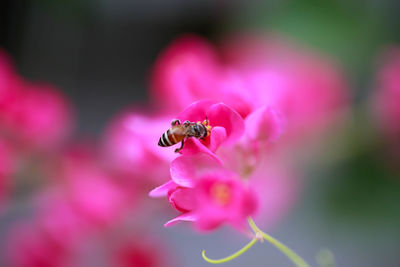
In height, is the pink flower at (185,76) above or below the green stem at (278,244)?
above

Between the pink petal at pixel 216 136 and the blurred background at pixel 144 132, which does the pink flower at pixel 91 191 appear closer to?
Answer: the blurred background at pixel 144 132

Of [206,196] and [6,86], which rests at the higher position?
[6,86]

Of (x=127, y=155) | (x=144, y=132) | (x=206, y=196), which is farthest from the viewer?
(x=127, y=155)

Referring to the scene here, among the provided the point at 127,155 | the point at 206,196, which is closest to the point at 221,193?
the point at 206,196

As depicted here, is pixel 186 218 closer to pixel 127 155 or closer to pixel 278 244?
pixel 278 244

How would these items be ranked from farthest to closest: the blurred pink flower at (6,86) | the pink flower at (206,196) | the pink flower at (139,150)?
the blurred pink flower at (6,86) < the pink flower at (139,150) < the pink flower at (206,196)

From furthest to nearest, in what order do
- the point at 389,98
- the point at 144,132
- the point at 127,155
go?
the point at 389,98 → the point at 127,155 → the point at 144,132

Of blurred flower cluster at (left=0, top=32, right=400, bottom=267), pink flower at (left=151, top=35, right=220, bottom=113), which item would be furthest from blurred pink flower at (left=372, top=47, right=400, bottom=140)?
pink flower at (left=151, top=35, right=220, bottom=113)

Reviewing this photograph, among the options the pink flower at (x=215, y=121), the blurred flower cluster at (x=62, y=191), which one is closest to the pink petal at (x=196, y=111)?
the pink flower at (x=215, y=121)
